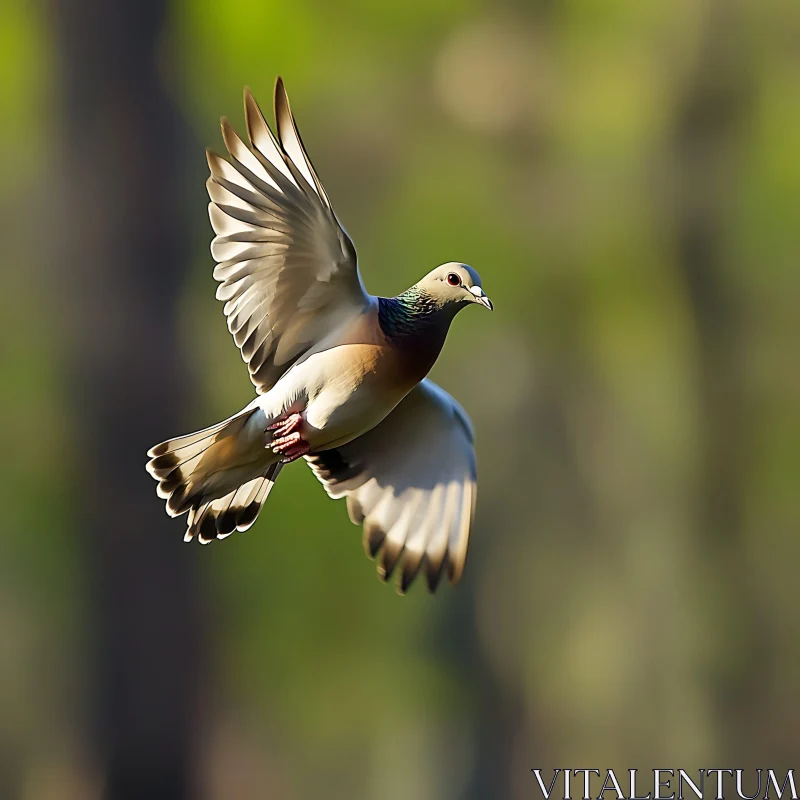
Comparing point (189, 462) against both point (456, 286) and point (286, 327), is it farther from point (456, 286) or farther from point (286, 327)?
point (456, 286)

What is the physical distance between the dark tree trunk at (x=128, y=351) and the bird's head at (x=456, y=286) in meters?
3.16

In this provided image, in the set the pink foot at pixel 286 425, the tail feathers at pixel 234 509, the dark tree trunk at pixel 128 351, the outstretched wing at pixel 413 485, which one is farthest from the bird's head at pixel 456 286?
the dark tree trunk at pixel 128 351

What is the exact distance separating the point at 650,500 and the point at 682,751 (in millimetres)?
2077

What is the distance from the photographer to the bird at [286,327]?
301 centimetres

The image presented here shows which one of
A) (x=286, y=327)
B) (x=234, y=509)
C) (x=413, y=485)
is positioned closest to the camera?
(x=286, y=327)

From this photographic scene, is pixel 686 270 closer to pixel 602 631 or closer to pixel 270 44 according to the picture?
pixel 270 44

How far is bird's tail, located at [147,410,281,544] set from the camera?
3.25m

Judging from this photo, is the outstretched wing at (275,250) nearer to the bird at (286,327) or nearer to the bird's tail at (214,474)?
the bird at (286,327)

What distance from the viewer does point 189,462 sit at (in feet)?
11.0

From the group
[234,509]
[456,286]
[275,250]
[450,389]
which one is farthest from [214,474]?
[450,389]

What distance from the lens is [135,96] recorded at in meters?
6.07

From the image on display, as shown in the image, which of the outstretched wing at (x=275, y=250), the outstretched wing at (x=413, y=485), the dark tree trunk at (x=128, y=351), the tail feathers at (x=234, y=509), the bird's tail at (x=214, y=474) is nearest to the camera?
the outstretched wing at (x=275, y=250)

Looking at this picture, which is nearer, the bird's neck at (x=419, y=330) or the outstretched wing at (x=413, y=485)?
the bird's neck at (x=419, y=330)

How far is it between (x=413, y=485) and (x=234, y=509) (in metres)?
0.71
